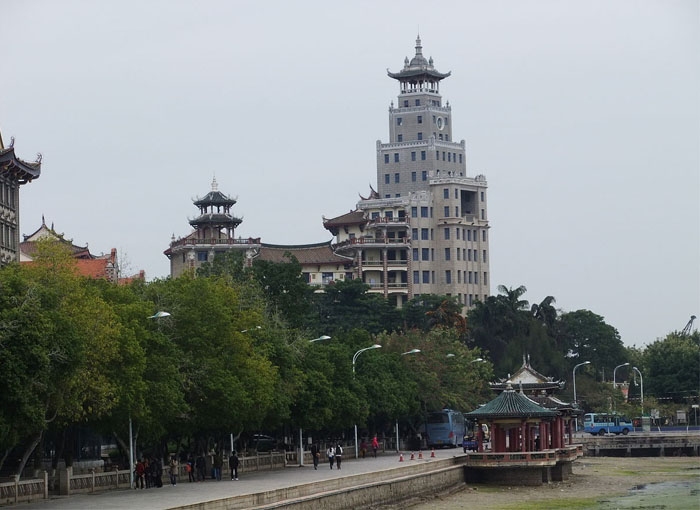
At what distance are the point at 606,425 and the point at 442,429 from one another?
2596cm

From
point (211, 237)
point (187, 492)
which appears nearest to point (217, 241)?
point (211, 237)

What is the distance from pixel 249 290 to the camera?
287 ft

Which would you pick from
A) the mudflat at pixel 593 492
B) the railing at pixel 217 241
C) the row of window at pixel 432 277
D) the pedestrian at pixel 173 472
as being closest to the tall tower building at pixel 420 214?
the row of window at pixel 432 277

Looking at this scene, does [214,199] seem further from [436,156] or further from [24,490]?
[24,490]

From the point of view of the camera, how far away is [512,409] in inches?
2913

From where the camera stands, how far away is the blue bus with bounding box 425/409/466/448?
330ft

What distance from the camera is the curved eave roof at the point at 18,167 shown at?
82062 millimetres

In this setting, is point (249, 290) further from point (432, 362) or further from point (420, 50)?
point (420, 50)

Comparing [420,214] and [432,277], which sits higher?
[420,214]

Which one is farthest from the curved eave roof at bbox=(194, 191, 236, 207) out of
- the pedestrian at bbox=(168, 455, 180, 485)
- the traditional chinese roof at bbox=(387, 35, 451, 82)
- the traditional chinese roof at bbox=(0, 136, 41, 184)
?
the pedestrian at bbox=(168, 455, 180, 485)

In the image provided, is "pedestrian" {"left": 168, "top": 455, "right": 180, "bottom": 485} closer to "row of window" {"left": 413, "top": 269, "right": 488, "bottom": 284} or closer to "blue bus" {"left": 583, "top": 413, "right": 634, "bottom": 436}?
"blue bus" {"left": 583, "top": 413, "right": 634, "bottom": 436}

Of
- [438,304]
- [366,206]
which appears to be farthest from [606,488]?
[366,206]

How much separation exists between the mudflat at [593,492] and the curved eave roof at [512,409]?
347cm

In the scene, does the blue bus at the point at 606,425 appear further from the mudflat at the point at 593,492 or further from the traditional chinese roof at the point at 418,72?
the traditional chinese roof at the point at 418,72
